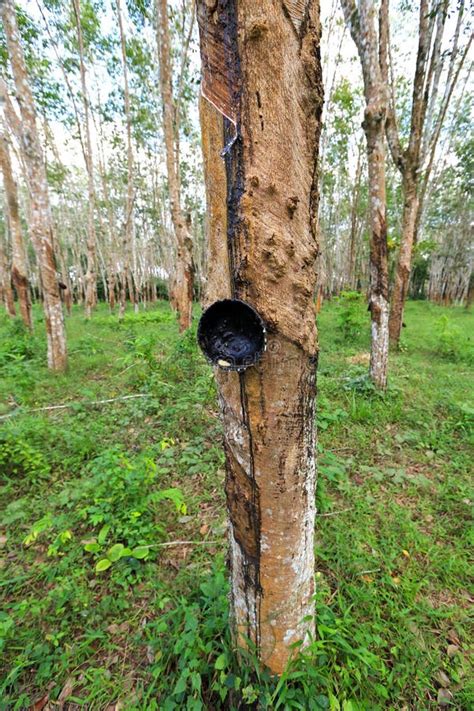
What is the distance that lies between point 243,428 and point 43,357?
6.66 metres

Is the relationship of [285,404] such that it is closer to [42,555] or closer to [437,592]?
[437,592]

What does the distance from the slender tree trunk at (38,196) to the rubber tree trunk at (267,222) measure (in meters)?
5.30

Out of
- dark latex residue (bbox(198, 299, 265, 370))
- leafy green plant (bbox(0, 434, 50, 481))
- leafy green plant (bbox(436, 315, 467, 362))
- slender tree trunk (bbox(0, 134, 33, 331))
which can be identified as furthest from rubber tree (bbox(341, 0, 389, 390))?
slender tree trunk (bbox(0, 134, 33, 331))

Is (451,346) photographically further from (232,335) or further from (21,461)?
(21,461)

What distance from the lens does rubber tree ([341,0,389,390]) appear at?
381 cm

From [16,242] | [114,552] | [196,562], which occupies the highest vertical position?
[16,242]

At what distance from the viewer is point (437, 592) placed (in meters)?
1.88

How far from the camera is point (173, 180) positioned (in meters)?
6.92

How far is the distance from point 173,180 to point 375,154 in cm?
450

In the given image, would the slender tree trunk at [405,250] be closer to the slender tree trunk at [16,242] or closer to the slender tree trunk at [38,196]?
the slender tree trunk at [38,196]

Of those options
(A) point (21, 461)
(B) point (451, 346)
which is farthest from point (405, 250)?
(A) point (21, 461)

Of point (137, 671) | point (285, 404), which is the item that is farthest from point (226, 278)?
point (137, 671)

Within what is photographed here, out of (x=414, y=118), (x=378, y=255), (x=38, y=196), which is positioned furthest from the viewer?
(x=414, y=118)

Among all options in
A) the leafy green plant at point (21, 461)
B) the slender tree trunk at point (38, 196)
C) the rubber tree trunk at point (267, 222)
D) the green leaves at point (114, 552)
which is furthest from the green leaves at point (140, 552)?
the slender tree trunk at point (38, 196)
